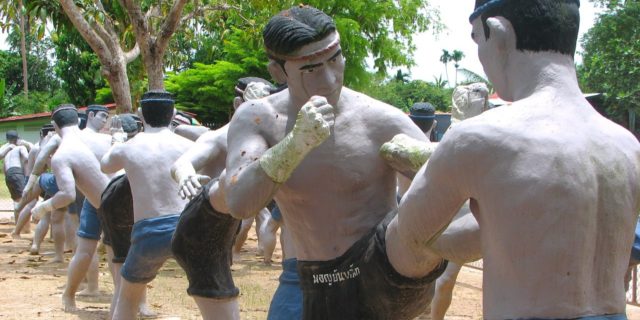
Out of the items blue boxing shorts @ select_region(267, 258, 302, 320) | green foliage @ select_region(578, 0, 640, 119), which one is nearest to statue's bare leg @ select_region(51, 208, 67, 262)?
blue boxing shorts @ select_region(267, 258, 302, 320)

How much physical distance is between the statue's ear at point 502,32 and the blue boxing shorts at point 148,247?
379 cm

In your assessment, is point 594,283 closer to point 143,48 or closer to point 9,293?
point 9,293

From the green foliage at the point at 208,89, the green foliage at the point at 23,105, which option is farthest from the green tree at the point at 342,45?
the green foliage at the point at 23,105

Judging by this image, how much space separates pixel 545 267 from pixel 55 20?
→ 12486 millimetres

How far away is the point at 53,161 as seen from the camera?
7.77 m

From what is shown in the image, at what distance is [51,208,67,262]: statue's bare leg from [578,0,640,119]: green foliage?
60.6ft

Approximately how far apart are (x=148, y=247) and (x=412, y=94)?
51.8 metres

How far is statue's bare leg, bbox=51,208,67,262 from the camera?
35.7ft

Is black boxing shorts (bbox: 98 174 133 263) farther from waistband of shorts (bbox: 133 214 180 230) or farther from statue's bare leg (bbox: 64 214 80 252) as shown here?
statue's bare leg (bbox: 64 214 80 252)

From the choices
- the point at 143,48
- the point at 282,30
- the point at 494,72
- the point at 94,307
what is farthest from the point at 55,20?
the point at 494,72

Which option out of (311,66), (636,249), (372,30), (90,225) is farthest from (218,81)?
(636,249)

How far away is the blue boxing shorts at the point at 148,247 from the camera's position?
5.68 meters

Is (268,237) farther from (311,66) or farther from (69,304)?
(311,66)

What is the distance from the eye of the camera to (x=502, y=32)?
7.25 ft
